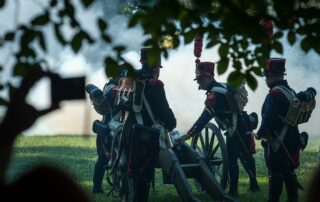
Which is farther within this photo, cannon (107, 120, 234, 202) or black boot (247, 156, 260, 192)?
black boot (247, 156, 260, 192)

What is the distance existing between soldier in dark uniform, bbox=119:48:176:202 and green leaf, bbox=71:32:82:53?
15.5 ft

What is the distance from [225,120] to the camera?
985 centimetres

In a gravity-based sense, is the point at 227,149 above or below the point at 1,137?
below

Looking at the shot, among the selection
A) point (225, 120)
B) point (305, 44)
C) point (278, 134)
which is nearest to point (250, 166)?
point (225, 120)

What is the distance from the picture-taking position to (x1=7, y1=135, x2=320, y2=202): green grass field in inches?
408

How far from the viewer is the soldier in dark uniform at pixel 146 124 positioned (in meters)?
8.67

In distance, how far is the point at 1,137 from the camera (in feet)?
6.79

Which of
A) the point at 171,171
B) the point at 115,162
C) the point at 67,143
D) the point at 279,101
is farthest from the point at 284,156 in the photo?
the point at 67,143

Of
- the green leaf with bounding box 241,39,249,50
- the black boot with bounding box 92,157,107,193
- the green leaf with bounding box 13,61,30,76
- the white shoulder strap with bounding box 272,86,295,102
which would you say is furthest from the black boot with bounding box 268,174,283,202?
the green leaf with bounding box 13,61,30,76

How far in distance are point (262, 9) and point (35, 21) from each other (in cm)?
111

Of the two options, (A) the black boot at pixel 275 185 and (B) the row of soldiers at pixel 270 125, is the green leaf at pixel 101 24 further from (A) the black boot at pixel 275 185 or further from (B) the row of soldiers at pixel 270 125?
(A) the black boot at pixel 275 185

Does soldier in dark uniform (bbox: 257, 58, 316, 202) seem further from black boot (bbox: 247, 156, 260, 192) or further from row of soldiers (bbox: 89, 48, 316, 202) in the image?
black boot (bbox: 247, 156, 260, 192)

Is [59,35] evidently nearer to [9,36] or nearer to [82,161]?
[9,36]

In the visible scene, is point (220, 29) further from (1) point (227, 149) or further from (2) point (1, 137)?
(1) point (227, 149)
